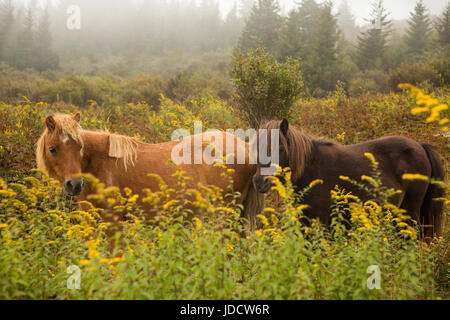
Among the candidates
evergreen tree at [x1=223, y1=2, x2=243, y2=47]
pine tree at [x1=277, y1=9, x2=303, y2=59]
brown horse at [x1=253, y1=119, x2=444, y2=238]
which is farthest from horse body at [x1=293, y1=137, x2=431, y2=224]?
evergreen tree at [x1=223, y1=2, x2=243, y2=47]

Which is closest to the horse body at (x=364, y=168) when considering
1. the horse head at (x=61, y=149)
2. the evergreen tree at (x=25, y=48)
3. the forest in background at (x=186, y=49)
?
the horse head at (x=61, y=149)

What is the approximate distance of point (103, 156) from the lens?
3787mm

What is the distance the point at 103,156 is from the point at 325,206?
10.2ft

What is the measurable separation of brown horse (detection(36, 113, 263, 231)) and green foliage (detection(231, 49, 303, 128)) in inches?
153

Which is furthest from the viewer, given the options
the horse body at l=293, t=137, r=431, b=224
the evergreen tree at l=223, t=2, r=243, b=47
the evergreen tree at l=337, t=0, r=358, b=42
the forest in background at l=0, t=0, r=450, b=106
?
the evergreen tree at l=337, t=0, r=358, b=42

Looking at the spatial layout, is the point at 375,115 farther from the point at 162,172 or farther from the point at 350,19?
the point at 350,19

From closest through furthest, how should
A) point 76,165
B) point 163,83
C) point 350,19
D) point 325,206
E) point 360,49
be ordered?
point 76,165, point 325,206, point 163,83, point 360,49, point 350,19

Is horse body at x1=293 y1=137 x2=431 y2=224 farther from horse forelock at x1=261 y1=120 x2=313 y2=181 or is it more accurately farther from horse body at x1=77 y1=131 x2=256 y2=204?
horse body at x1=77 y1=131 x2=256 y2=204

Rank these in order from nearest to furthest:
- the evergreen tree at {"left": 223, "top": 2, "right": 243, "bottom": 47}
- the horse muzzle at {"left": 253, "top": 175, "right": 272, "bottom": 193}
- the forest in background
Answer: the horse muzzle at {"left": 253, "top": 175, "right": 272, "bottom": 193} → the forest in background → the evergreen tree at {"left": 223, "top": 2, "right": 243, "bottom": 47}

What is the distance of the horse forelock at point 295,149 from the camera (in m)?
3.79

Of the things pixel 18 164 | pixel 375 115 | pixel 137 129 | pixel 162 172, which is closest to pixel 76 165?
pixel 162 172

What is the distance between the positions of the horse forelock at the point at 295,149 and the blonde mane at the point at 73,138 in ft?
6.42

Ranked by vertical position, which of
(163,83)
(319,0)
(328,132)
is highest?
(319,0)

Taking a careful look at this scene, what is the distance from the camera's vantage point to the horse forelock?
149 inches
